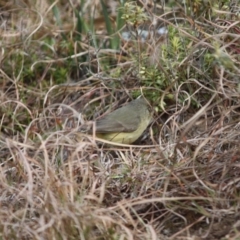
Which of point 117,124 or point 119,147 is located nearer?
point 119,147

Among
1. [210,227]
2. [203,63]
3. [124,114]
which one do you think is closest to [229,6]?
[203,63]

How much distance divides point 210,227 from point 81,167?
2.04 feet

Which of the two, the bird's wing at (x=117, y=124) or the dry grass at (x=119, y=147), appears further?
the bird's wing at (x=117, y=124)

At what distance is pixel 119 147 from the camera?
401 centimetres

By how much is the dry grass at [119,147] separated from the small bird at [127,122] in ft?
0.20

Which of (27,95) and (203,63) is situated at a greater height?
(203,63)

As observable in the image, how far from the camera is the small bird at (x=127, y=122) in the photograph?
4090 mm

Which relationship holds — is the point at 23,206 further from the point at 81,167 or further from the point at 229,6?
the point at 229,6

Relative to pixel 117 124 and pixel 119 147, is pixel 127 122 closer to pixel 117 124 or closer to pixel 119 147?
pixel 117 124

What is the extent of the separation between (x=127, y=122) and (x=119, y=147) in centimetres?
21

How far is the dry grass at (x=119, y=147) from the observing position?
9.75ft

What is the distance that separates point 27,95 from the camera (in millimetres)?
4562

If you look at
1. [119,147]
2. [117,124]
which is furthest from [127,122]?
[119,147]

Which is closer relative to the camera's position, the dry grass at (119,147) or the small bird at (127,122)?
the dry grass at (119,147)
